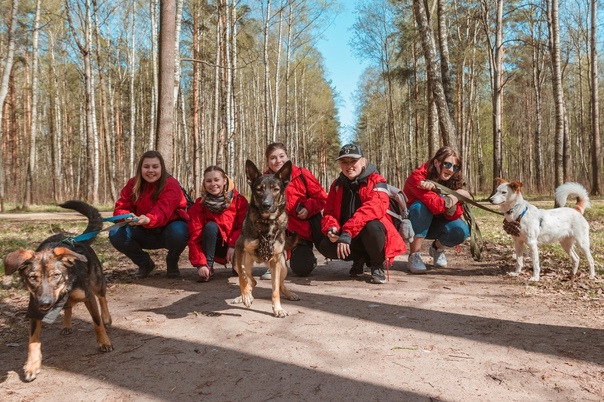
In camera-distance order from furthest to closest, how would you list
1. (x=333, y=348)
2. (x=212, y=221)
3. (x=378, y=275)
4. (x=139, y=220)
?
(x=212, y=221) < (x=378, y=275) < (x=139, y=220) < (x=333, y=348)

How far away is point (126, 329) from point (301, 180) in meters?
3.10

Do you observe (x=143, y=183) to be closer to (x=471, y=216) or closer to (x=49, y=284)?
(x=49, y=284)

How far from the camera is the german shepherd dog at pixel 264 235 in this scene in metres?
4.27

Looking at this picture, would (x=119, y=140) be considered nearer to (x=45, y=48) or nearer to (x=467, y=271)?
(x=45, y=48)

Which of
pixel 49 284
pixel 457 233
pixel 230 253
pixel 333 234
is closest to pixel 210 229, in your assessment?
pixel 230 253

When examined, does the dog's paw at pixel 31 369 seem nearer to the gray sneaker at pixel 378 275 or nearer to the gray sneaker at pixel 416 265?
the gray sneaker at pixel 378 275

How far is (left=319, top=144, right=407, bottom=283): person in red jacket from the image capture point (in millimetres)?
5148

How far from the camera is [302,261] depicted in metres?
5.93

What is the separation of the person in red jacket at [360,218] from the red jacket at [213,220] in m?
1.30

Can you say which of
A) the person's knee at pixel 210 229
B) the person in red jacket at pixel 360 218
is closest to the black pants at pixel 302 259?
the person in red jacket at pixel 360 218

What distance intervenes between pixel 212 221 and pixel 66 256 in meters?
2.68

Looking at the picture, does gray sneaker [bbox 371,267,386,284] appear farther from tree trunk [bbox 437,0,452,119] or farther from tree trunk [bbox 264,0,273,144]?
tree trunk [bbox 264,0,273,144]

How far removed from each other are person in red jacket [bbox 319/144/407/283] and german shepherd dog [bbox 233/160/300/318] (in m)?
0.93

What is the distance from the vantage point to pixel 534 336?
133 inches
